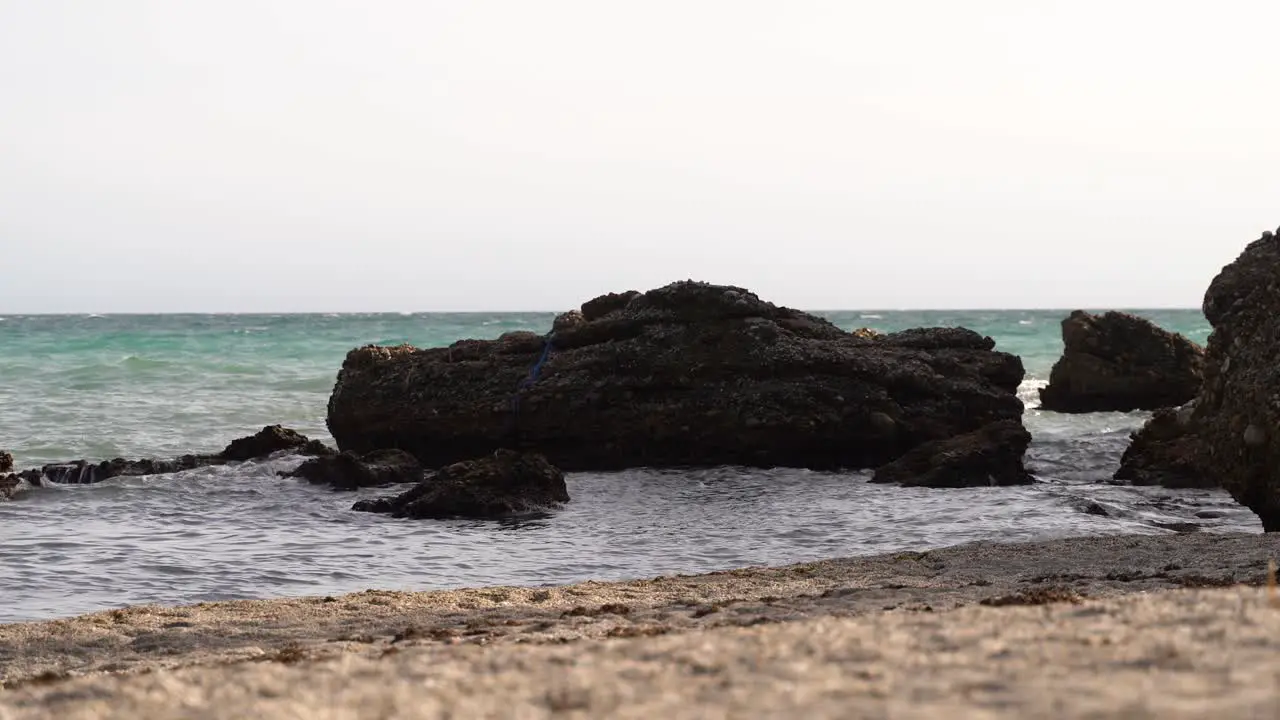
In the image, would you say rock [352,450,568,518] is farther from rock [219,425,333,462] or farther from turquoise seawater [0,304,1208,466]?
turquoise seawater [0,304,1208,466]

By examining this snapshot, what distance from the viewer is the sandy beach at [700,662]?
3453 mm

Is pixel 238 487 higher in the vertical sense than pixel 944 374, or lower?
lower

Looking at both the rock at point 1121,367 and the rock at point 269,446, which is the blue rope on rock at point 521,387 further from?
the rock at point 1121,367

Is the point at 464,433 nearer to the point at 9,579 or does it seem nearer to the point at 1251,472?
the point at 9,579

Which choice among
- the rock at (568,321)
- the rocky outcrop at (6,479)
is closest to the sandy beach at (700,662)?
the rocky outcrop at (6,479)

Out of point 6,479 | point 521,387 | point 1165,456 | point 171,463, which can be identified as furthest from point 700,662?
point 171,463

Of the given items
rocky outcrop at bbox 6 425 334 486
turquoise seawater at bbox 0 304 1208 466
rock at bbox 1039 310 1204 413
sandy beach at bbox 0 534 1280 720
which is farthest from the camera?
rock at bbox 1039 310 1204 413

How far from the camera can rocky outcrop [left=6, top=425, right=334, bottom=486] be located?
15836mm

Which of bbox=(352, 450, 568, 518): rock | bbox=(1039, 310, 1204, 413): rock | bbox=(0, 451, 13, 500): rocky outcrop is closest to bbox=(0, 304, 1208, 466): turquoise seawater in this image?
bbox=(0, 451, 13, 500): rocky outcrop

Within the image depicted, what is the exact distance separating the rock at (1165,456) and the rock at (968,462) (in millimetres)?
1269

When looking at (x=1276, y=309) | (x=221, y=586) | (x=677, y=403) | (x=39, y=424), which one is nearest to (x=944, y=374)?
(x=677, y=403)

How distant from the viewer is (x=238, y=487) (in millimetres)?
15266

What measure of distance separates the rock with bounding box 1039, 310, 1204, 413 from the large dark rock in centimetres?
877

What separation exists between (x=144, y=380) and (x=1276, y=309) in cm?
2878
